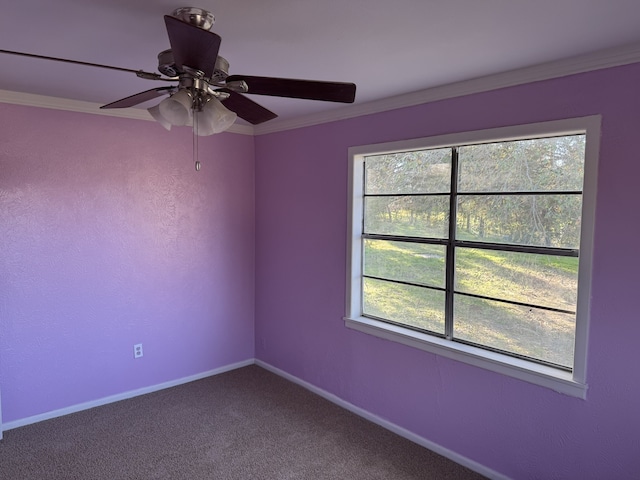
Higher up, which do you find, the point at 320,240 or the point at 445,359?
the point at 320,240

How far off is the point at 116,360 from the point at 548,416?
124 inches

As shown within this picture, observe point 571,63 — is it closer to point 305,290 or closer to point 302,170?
point 302,170

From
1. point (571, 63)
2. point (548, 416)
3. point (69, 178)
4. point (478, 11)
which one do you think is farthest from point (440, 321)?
point (69, 178)

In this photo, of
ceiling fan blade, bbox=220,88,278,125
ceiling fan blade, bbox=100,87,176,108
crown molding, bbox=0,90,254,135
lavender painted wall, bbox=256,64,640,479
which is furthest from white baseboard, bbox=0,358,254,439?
ceiling fan blade, bbox=220,88,278,125

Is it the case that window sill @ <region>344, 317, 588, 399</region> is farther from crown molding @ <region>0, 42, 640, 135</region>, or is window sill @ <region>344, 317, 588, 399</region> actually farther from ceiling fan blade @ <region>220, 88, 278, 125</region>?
ceiling fan blade @ <region>220, 88, 278, 125</region>

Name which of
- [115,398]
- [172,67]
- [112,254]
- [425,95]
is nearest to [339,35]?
[172,67]

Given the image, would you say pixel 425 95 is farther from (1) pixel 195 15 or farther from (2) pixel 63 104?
(2) pixel 63 104

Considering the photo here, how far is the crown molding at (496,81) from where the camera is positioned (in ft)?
6.44

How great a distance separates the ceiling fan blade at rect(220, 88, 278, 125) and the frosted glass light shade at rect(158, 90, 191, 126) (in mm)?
230

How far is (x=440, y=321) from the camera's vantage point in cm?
286

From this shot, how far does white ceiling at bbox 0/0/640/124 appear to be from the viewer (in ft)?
5.14

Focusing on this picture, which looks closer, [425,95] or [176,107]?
[176,107]

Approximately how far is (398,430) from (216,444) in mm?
1273

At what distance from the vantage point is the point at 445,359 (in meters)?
2.71
